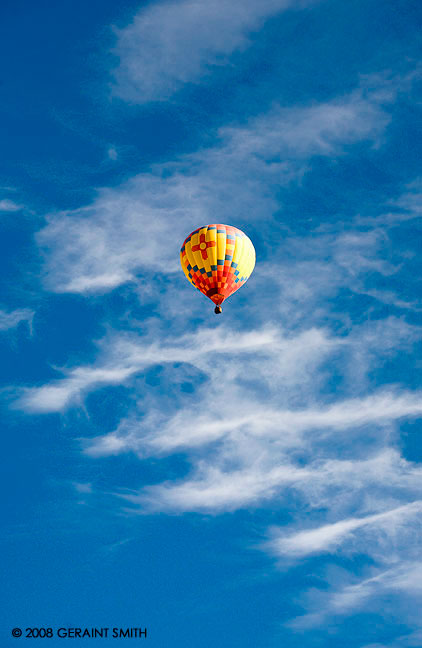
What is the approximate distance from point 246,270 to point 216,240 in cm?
366

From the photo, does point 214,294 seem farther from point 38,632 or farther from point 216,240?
point 38,632

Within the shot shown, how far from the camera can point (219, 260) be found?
72.0 m

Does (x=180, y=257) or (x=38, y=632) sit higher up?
(x=180, y=257)

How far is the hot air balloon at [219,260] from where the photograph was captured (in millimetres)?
72062

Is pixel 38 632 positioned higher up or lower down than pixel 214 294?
lower down

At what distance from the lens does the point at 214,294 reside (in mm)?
72688

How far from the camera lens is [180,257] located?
246ft

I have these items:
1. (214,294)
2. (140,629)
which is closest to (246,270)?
(214,294)

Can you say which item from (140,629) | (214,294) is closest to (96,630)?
(140,629)

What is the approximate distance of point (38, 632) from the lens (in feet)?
196

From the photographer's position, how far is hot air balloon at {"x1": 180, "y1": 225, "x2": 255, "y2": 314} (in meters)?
72.1

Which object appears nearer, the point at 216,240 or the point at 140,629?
the point at 140,629

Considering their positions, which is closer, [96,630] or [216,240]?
[96,630]

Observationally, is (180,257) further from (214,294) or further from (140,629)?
(140,629)
